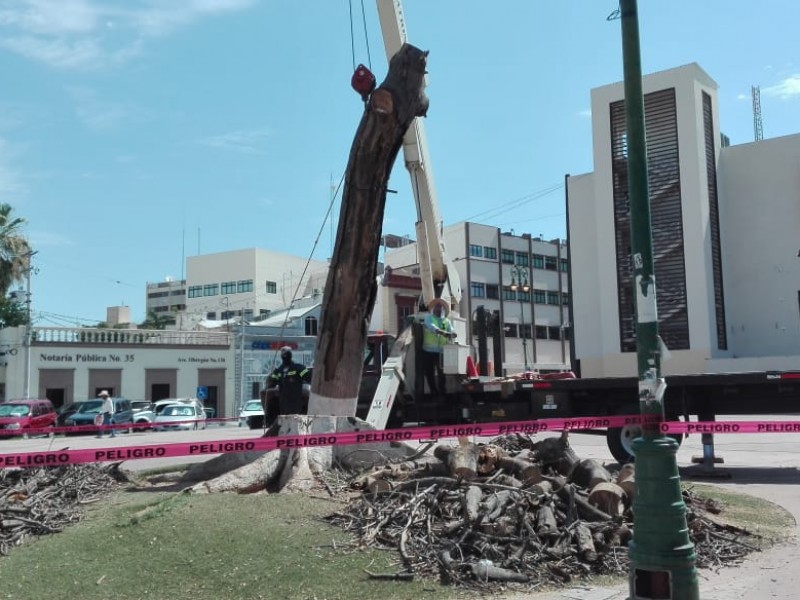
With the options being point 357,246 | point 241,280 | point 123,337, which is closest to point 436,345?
point 357,246

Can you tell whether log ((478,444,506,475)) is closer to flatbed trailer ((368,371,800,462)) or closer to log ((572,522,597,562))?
log ((572,522,597,562))

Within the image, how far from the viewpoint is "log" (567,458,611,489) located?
845 cm

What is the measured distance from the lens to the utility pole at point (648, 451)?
5.30 m

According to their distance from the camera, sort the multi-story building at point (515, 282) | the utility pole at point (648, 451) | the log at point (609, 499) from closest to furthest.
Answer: the utility pole at point (648, 451) → the log at point (609, 499) → the multi-story building at point (515, 282)

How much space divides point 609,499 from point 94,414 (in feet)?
93.3

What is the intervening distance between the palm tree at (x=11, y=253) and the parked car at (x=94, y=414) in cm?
907

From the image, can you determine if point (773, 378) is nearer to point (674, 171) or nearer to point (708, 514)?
point (708, 514)

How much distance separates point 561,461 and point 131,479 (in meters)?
6.04

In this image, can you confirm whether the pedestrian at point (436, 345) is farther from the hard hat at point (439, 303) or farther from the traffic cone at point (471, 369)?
the traffic cone at point (471, 369)

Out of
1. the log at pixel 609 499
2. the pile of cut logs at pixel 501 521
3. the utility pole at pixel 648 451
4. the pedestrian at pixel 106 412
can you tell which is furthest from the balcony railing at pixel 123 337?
the utility pole at pixel 648 451

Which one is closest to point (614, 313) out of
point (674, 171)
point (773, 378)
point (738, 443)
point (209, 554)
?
point (674, 171)

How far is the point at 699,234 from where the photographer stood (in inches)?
1278

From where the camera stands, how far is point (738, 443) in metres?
20.3

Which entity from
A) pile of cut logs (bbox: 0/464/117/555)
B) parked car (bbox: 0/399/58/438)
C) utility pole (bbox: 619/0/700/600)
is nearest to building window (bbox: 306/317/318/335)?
parked car (bbox: 0/399/58/438)
